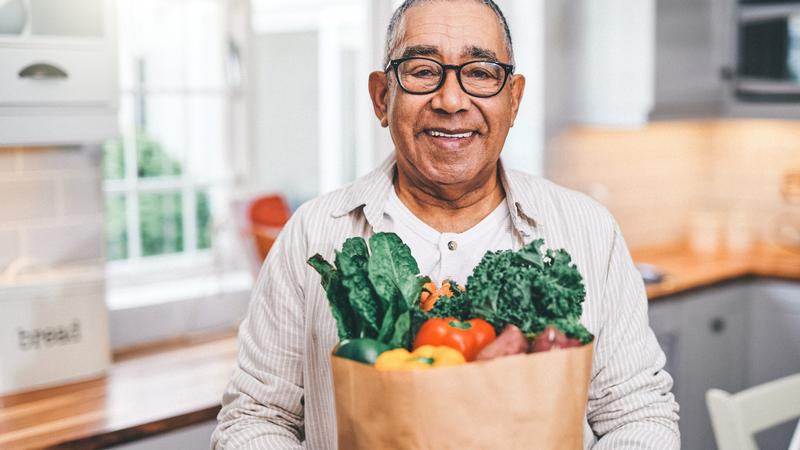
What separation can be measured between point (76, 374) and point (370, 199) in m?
1.21

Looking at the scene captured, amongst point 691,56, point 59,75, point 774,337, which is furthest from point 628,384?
point 691,56

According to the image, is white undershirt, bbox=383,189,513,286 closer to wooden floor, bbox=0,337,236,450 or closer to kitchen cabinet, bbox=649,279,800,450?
wooden floor, bbox=0,337,236,450

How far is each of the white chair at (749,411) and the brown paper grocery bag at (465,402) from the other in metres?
0.85

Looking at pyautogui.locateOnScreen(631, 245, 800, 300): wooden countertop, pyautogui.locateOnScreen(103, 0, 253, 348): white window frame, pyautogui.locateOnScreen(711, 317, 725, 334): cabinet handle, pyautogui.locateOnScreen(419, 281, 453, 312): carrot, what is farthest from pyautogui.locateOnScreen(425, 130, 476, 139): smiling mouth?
pyautogui.locateOnScreen(711, 317, 725, 334): cabinet handle

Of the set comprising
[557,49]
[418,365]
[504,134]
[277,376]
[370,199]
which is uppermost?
[557,49]

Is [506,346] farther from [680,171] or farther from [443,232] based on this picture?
[680,171]

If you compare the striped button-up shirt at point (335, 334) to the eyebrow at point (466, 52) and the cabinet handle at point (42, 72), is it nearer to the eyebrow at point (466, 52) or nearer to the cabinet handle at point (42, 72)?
the eyebrow at point (466, 52)

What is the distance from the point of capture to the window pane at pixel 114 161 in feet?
Answer: 9.29

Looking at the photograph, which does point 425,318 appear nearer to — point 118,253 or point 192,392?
point 192,392

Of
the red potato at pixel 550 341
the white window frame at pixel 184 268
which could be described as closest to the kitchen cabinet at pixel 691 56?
the white window frame at pixel 184 268

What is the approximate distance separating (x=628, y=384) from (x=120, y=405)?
129cm

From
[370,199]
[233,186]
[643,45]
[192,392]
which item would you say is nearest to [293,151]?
[233,186]

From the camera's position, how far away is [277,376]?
1.47m

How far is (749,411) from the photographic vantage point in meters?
1.83
